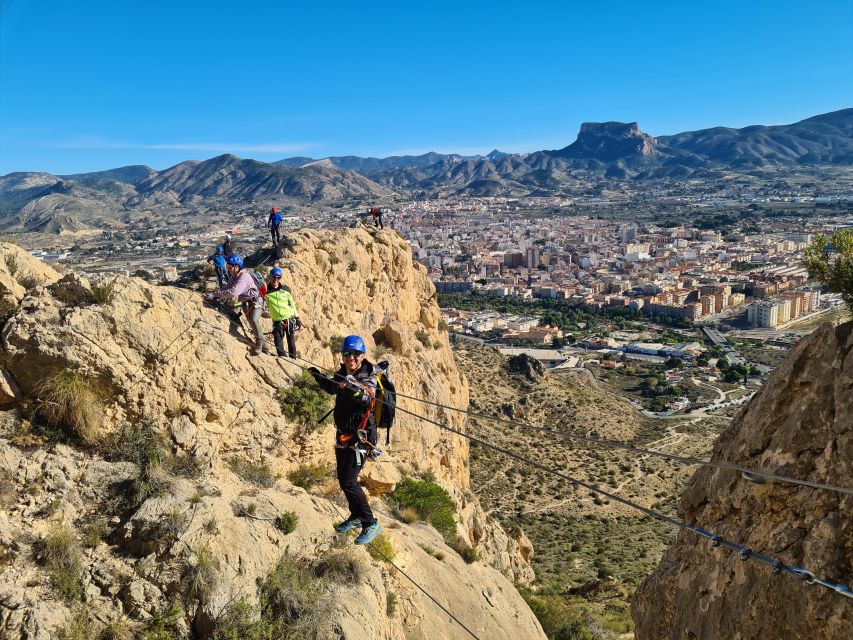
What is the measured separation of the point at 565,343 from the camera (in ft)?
227

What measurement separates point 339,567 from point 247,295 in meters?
4.00

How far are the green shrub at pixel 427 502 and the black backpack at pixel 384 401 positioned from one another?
5.15 metres

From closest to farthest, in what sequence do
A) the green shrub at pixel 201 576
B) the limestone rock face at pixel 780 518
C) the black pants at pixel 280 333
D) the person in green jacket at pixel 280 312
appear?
1. the limestone rock face at pixel 780 518
2. the green shrub at pixel 201 576
3. the person in green jacket at pixel 280 312
4. the black pants at pixel 280 333

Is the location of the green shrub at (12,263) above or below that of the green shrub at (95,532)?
above

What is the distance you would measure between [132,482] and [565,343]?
65549 millimetres

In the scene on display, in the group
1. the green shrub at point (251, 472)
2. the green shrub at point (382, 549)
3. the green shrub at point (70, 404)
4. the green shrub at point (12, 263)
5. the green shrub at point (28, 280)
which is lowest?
the green shrub at point (382, 549)

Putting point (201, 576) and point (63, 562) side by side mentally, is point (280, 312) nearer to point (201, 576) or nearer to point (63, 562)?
point (201, 576)

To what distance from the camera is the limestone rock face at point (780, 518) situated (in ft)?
14.0

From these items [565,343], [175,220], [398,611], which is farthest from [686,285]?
[175,220]

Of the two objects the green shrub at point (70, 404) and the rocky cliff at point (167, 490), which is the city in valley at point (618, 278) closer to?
the rocky cliff at point (167, 490)

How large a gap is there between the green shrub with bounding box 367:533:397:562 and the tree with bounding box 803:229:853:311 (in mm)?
5536

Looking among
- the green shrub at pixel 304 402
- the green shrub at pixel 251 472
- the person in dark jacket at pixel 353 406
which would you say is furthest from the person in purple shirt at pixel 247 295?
the person in dark jacket at pixel 353 406

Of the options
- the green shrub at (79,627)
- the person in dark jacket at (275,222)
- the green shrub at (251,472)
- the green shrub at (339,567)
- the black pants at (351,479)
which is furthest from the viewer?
the person in dark jacket at (275,222)

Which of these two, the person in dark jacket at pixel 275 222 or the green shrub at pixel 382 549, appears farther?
the person in dark jacket at pixel 275 222
